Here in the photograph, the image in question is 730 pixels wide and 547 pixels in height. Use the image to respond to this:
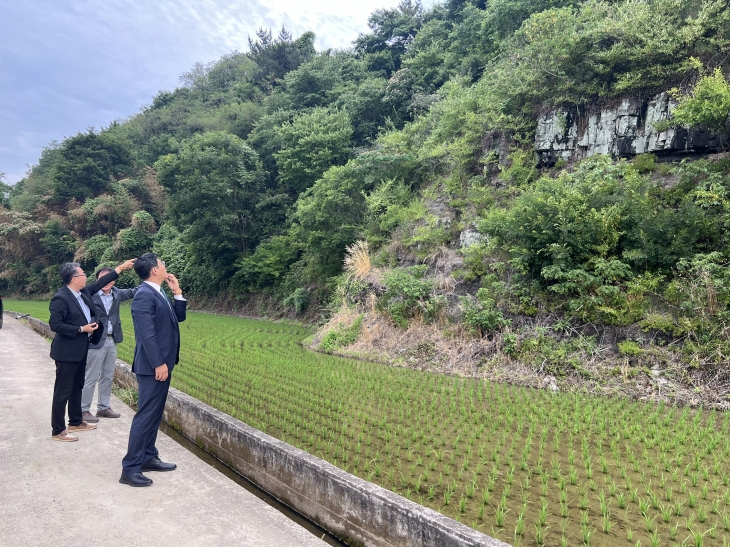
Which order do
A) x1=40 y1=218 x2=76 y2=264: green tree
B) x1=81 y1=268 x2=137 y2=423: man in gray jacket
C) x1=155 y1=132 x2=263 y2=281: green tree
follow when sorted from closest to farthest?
x1=81 y1=268 x2=137 y2=423: man in gray jacket
x1=155 y1=132 x2=263 y2=281: green tree
x1=40 y1=218 x2=76 y2=264: green tree

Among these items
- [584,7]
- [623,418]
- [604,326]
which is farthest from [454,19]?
[623,418]

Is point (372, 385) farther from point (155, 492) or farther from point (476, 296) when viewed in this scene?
point (155, 492)

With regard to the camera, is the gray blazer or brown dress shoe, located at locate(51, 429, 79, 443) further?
the gray blazer

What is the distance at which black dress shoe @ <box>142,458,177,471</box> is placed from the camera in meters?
3.69

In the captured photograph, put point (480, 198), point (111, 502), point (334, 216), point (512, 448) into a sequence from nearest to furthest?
point (111, 502), point (512, 448), point (480, 198), point (334, 216)

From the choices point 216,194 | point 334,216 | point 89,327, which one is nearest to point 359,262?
point 334,216

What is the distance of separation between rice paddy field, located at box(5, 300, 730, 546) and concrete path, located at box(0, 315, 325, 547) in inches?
46.1

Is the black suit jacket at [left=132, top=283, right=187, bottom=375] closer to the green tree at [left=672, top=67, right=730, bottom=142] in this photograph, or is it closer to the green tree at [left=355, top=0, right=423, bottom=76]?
the green tree at [left=672, top=67, right=730, bottom=142]

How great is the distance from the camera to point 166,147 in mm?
37844

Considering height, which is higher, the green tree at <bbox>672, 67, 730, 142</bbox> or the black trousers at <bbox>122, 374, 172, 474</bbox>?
the green tree at <bbox>672, 67, 730, 142</bbox>

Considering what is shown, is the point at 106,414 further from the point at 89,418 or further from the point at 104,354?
the point at 104,354

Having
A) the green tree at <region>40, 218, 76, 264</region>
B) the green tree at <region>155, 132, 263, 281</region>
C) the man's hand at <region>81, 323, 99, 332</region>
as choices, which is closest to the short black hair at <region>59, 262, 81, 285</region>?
the man's hand at <region>81, 323, 99, 332</region>

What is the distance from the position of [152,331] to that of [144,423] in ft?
2.39

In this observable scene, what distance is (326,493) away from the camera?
10.6 feet
